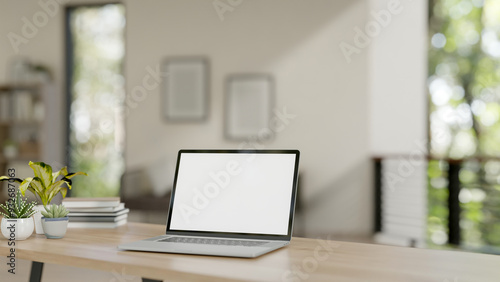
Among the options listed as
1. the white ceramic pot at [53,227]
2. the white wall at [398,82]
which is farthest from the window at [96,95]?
the white ceramic pot at [53,227]

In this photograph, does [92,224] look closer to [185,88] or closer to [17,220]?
[17,220]

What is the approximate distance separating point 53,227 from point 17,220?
10 centimetres

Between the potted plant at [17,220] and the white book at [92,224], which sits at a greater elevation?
the potted plant at [17,220]

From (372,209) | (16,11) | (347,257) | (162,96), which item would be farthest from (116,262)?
(16,11)

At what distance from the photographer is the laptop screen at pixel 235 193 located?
1.47m

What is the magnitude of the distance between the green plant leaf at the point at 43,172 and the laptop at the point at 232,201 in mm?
417

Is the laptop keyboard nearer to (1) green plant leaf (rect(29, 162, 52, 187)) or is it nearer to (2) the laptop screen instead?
(2) the laptop screen

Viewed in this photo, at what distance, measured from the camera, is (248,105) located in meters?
5.66

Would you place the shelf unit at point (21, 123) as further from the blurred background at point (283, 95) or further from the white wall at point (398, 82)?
the white wall at point (398, 82)

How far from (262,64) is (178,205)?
4174mm

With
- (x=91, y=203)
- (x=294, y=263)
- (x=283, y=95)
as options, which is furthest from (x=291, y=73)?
(x=294, y=263)

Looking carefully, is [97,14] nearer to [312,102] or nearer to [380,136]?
[312,102]

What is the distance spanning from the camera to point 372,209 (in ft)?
17.3

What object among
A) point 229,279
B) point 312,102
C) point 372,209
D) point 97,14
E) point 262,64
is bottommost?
point 372,209
